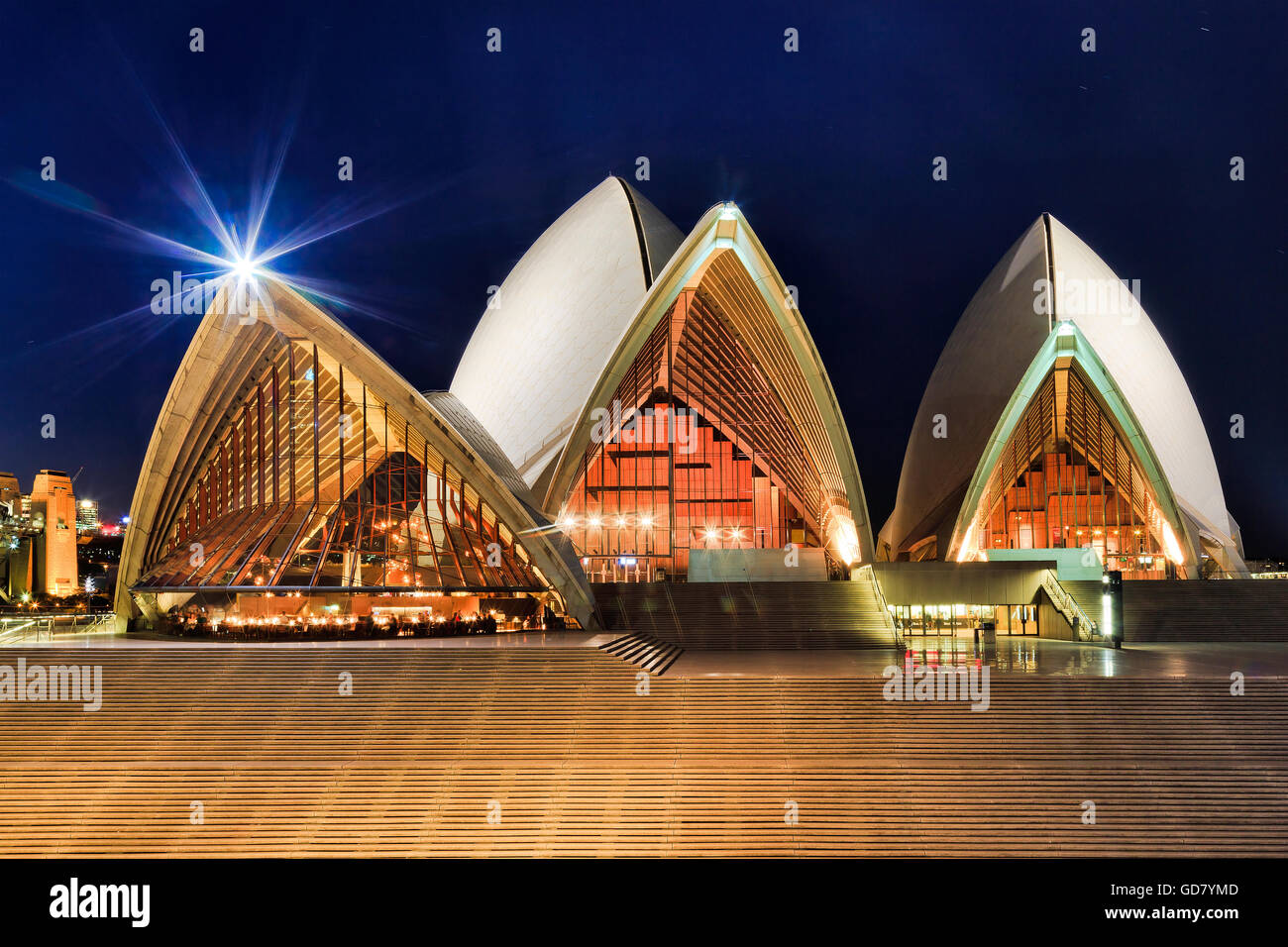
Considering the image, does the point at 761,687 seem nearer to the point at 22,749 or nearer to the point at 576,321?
the point at 22,749

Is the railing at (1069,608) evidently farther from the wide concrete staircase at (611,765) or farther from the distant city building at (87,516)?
the distant city building at (87,516)

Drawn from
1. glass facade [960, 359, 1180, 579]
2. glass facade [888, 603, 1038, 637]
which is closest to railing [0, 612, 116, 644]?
glass facade [888, 603, 1038, 637]

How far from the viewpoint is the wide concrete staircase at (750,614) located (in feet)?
64.7

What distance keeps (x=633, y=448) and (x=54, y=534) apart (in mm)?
45064

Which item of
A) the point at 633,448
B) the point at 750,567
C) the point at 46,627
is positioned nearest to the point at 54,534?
the point at 633,448

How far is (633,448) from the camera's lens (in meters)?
35.7

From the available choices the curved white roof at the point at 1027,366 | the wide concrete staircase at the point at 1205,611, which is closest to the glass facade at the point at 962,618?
the wide concrete staircase at the point at 1205,611

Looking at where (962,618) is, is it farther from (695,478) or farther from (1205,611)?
(695,478)

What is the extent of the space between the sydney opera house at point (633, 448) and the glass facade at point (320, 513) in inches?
2.4

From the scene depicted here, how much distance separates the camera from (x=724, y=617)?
809 inches

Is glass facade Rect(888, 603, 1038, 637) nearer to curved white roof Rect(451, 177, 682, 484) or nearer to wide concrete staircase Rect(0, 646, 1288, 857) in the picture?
curved white roof Rect(451, 177, 682, 484)

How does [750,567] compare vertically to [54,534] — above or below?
below

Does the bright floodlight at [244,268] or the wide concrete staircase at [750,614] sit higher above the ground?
the bright floodlight at [244,268]
